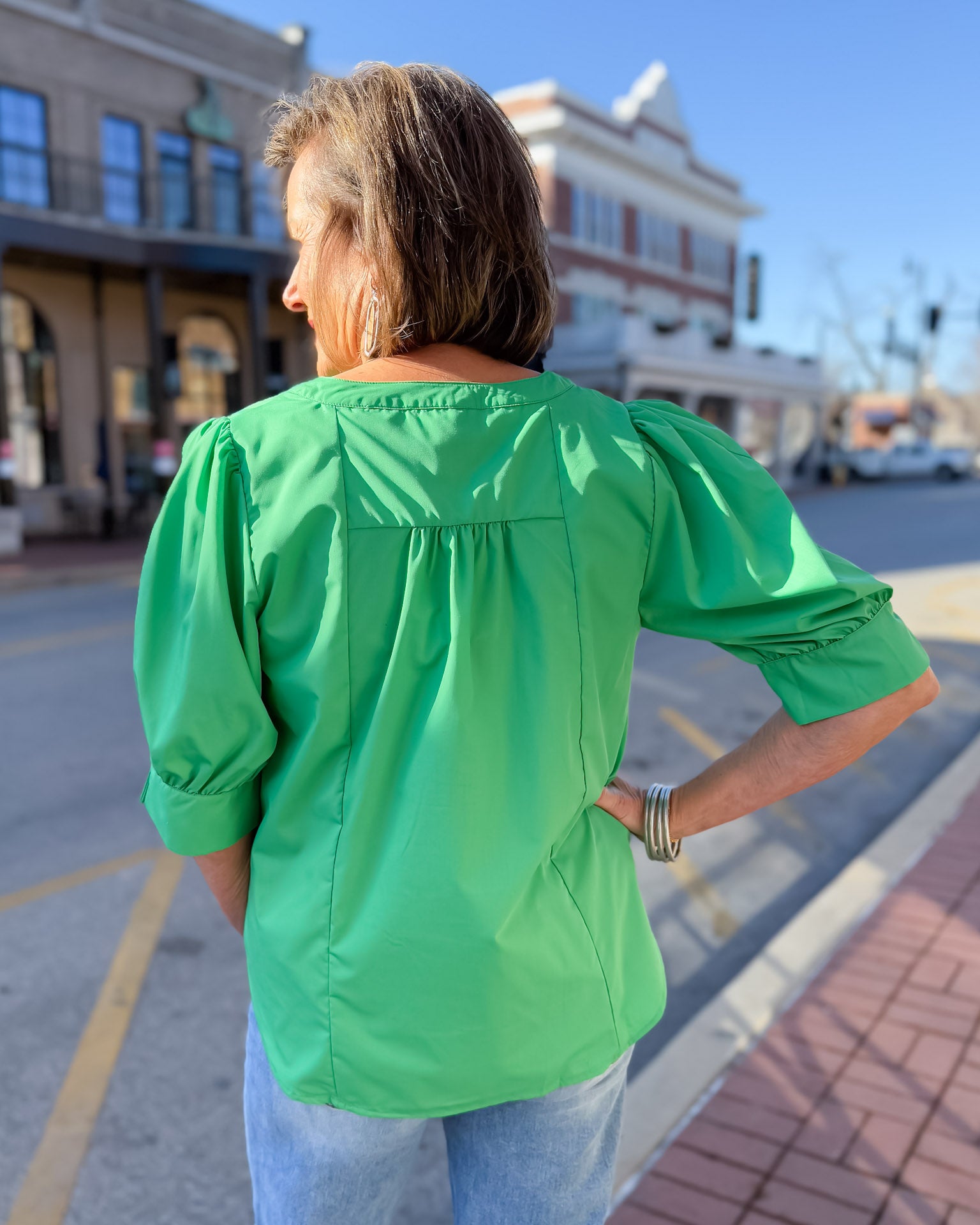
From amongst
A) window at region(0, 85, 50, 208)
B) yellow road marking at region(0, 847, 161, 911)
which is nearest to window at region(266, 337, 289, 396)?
window at region(0, 85, 50, 208)

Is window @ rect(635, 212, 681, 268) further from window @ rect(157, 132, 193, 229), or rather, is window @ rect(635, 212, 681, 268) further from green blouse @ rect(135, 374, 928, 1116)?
green blouse @ rect(135, 374, 928, 1116)

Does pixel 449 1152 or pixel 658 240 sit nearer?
pixel 449 1152

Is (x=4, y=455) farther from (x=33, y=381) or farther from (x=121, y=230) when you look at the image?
(x=121, y=230)

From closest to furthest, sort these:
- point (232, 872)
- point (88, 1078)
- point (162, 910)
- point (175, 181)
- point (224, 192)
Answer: point (232, 872) < point (88, 1078) < point (162, 910) < point (175, 181) < point (224, 192)

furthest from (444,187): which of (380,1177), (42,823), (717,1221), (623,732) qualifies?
(42,823)

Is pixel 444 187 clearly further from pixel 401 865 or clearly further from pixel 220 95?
pixel 220 95

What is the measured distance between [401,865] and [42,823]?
4.32 metres

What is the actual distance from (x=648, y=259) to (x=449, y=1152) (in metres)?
35.2

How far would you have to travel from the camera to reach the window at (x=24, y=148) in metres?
17.3

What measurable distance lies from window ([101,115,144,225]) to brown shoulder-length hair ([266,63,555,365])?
64.8 ft

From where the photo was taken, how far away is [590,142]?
30094 mm

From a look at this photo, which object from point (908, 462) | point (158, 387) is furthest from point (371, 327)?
point (908, 462)

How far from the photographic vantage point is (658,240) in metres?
34.4

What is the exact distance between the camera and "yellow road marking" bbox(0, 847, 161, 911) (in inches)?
Result: 160
